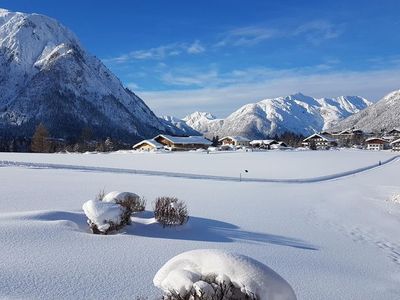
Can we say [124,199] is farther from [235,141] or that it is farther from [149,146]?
[235,141]

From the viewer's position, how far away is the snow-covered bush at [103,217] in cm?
1047

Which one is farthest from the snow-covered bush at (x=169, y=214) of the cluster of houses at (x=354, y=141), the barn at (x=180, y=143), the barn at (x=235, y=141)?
the barn at (x=235, y=141)

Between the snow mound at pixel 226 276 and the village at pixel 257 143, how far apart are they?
97033 mm

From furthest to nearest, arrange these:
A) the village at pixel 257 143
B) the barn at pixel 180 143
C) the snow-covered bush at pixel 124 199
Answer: the barn at pixel 180 143, the village at pixel 257 143, the snow-covered bush at pixel 124 199

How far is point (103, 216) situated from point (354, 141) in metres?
180

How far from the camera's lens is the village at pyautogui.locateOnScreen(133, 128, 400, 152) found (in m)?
114

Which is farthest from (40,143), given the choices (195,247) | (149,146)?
(195,247)

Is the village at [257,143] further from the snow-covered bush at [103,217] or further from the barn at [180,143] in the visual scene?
the snow-covered bush at [103,217]

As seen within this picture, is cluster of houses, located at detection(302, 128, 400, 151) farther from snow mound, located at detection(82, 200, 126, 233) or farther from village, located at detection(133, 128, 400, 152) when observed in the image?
snow mound, located at detection(82, 200, 126, 233)

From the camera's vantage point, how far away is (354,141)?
17662cm

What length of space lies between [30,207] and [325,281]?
11.2 m

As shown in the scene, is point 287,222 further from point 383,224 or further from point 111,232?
point 111,232

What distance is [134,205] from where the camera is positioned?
13188 millimetres

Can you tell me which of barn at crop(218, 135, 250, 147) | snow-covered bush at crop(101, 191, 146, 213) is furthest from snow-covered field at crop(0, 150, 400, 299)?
barn at crop(218, 135, 250, 147)
